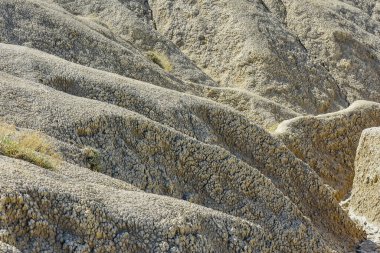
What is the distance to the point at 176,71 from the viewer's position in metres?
33.1

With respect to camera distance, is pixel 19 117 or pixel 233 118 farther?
pixel 233 118

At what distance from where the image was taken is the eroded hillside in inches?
388

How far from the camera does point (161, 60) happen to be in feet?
109

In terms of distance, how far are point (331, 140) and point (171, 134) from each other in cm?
1085

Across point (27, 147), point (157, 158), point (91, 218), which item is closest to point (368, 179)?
point (157, 158)

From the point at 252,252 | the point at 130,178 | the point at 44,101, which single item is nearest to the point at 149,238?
the point at 252,252

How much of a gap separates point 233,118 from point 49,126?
6.97m

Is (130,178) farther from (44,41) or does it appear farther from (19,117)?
(44,41)

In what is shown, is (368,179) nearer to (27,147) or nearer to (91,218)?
(27,147)

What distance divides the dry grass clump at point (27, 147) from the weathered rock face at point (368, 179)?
11.8 meters

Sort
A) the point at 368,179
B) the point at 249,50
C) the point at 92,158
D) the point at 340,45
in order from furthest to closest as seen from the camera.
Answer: the point at 340,45
the point at 249,50
the point at 368,179
the point at 92,158

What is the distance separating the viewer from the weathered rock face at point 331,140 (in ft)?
75.5

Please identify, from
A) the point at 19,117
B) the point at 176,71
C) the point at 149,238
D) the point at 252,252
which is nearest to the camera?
the point at 149,238

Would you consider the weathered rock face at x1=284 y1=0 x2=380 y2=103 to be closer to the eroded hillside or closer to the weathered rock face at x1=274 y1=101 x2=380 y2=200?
the eroded hillside
